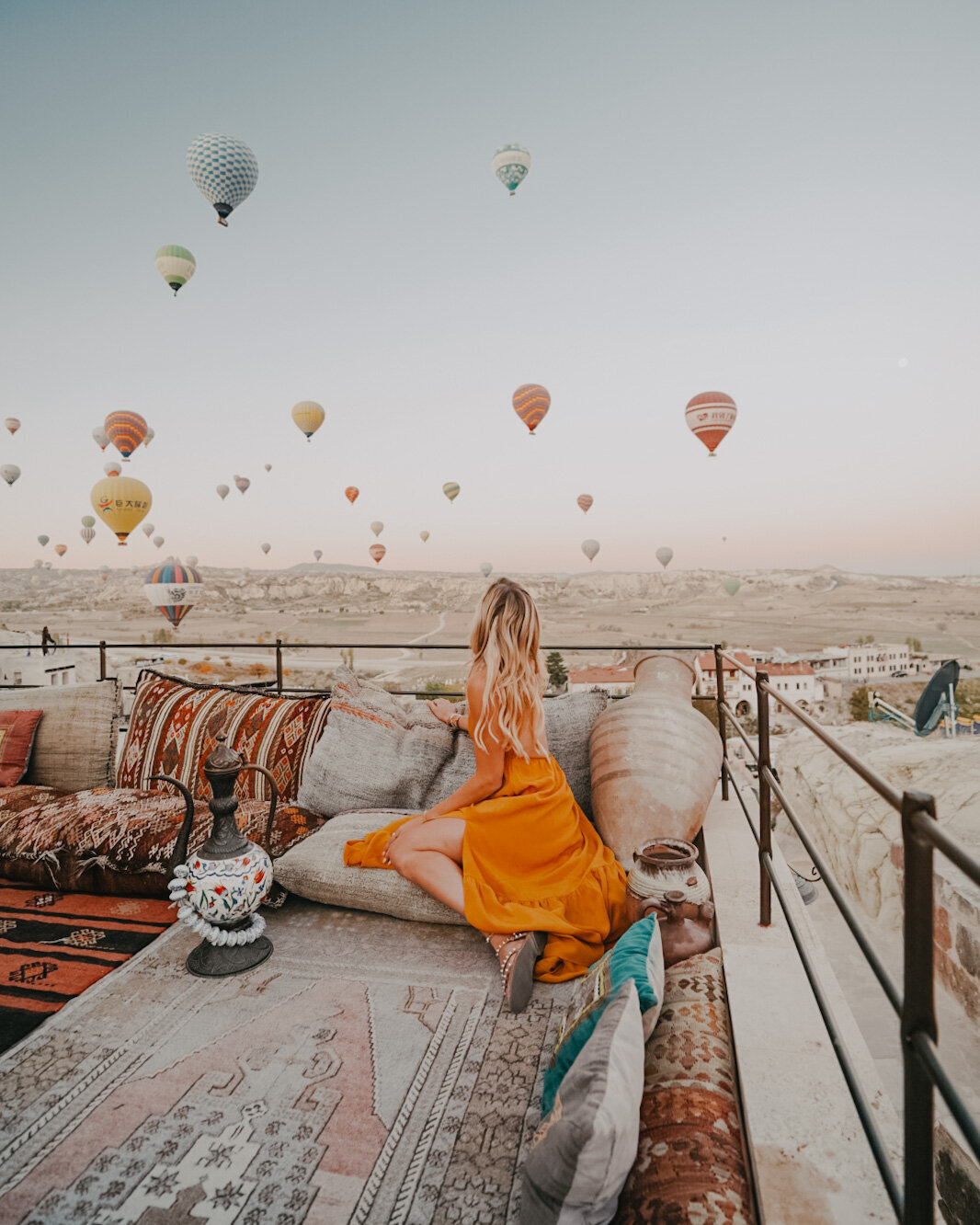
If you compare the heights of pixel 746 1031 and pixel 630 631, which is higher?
pixel 746 1031

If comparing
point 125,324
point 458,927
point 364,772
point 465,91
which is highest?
point 465,91

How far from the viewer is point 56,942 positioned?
2.19 metres

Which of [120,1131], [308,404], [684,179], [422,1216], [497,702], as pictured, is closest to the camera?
[422,1216]

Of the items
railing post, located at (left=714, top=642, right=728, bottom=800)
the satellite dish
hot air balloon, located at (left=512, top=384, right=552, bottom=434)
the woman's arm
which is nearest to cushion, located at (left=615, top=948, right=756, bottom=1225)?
the woman's arm

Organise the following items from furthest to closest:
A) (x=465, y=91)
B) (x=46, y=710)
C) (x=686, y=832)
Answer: (x=465, y=91), (x=46, y=710), (x=686, y=832)

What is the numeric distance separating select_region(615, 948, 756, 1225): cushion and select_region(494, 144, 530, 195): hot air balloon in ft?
52.2

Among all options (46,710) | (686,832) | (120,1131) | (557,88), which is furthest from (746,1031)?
(557,88)

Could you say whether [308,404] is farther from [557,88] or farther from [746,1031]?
[746,1031]

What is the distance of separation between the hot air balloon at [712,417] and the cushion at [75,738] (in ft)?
40.6

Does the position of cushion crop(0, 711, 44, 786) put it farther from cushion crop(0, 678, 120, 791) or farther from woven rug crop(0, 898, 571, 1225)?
woven rug crop(0, 898, 571, 1225)

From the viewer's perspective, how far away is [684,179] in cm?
1473

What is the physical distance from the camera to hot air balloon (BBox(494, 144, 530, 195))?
13625mm

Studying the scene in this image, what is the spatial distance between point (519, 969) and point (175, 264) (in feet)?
49.9

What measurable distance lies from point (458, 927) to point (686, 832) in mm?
896
